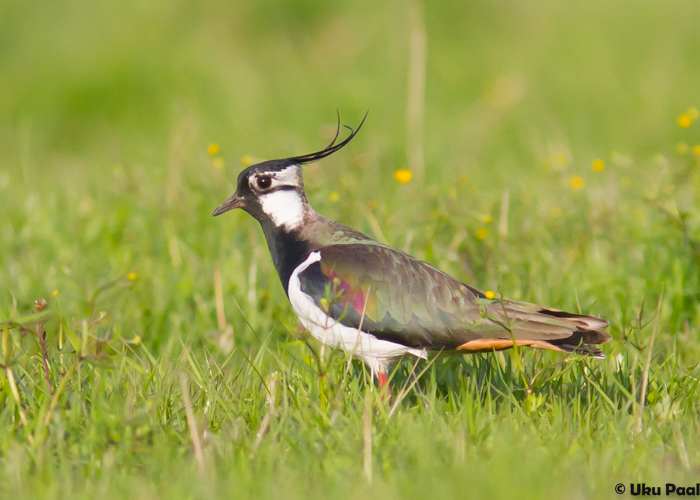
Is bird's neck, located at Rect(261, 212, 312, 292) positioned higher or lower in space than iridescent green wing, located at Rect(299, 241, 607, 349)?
higher

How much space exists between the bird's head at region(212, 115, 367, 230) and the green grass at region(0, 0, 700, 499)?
57cm

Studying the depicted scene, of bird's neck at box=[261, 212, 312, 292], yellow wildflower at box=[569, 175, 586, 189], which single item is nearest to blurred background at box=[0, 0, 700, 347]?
yellow wildflower at box=[569, 175, 586, 189]

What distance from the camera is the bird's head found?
4.23 metres

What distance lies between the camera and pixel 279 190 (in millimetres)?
4258

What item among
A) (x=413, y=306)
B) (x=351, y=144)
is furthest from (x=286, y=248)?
(x=351, y=144)

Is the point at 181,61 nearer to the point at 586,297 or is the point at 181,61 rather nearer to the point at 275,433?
the point at 586,297

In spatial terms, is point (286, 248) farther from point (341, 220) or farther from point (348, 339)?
point (341, 220)

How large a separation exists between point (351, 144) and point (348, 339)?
5521mm

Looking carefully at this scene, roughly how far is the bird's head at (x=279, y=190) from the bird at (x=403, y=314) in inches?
11.4

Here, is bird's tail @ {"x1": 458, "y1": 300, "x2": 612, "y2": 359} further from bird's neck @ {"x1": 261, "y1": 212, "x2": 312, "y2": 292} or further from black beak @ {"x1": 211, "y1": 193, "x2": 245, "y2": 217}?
black beak @ {"x1": 211, "y1": 193, "x2": 245, "y2": 217}

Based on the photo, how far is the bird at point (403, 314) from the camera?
3.64m

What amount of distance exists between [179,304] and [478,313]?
2.14 metres

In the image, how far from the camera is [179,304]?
5121mm

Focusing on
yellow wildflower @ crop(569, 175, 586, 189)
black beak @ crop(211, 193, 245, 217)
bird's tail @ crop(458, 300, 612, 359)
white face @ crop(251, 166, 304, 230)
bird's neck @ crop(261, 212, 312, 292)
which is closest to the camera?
bird's tail @ crop(458, 300, 612, 359)
